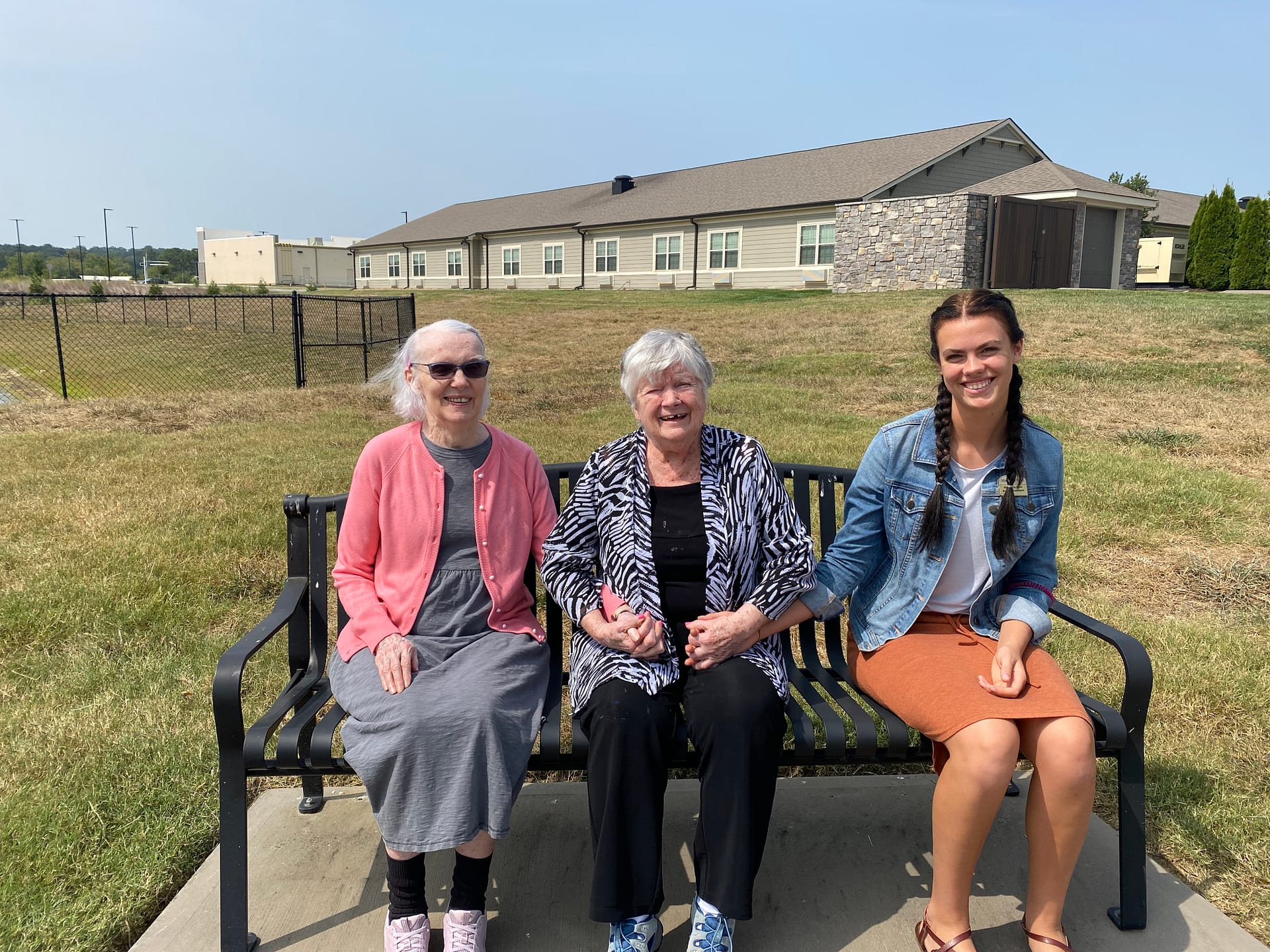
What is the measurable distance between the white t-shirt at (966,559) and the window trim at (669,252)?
30.1 metres

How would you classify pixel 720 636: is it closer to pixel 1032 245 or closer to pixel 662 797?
pixel 662 797

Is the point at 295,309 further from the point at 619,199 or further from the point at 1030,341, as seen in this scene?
the point at 619,199

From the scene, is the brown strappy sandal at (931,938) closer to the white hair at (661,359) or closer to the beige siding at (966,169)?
the white hair at (661,359)

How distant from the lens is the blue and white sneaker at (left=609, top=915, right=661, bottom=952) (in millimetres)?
2215

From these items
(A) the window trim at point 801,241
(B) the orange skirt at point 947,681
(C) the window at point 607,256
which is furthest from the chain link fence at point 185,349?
(A) the window trim at point 801,241

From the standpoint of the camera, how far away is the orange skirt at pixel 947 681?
229cm

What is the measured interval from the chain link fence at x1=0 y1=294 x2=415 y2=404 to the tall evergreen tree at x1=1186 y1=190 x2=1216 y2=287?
2356 cm

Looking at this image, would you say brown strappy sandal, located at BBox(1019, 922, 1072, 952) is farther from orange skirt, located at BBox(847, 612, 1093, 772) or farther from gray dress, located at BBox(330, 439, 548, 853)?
gray dress, located at BBox(330, 439, 548, 853)

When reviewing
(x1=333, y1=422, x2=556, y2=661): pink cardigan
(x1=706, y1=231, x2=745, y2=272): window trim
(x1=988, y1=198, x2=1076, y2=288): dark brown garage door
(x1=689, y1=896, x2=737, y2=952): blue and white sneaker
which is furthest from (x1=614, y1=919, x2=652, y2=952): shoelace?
(x1=706, y1=231, x2=745, y2=272): window trim

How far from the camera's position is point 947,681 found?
7.95 ft

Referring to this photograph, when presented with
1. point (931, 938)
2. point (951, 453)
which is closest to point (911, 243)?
point (951, 453)

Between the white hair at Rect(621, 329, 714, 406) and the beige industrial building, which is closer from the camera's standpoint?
the white hair at Rect(621, 329, 714, 406)

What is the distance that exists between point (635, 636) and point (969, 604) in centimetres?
101

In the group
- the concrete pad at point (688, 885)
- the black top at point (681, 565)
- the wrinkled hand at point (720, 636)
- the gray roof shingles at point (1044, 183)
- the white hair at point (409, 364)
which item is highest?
the gray roof shingles at point (1044, 183)
